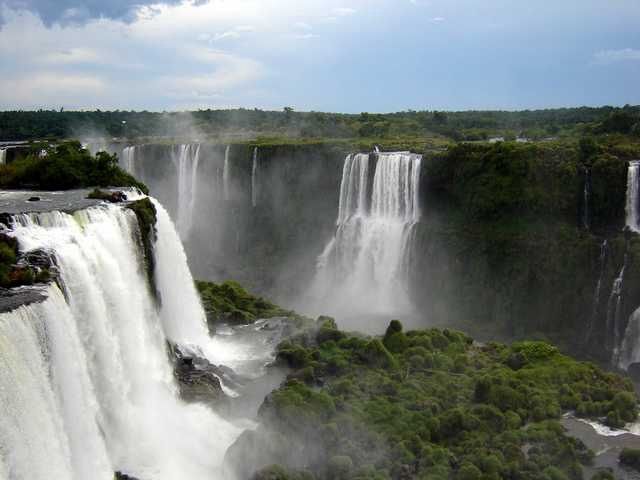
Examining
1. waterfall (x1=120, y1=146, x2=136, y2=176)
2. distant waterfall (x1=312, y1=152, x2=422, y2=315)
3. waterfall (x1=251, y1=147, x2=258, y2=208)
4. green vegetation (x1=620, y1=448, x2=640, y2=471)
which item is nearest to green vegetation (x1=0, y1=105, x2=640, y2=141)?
waterfall (x1=251, y1=147, x2=258, y2=208)

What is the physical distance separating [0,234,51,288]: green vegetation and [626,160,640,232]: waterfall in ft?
88.5

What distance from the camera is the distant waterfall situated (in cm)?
3984

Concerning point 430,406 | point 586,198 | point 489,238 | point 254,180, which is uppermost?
point 586,198

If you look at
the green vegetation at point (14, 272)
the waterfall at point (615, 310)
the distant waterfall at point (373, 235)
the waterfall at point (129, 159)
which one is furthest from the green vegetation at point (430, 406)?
the waterfall at point (129, 159)

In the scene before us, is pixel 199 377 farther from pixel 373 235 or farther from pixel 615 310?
pixel 615 310

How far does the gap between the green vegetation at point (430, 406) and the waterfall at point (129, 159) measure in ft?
93.4

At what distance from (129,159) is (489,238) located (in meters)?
28.3

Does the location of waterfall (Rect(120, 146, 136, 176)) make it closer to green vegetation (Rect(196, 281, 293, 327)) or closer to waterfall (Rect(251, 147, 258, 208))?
waterfall (Rect(251, 147, 258, 208))

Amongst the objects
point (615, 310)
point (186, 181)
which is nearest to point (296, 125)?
point (186, 181)

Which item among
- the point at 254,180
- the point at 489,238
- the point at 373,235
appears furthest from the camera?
the point at 254,180

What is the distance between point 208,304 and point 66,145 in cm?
942

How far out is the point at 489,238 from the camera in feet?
122

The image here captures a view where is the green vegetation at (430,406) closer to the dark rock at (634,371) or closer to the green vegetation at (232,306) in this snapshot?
the dark rock at (634,371)

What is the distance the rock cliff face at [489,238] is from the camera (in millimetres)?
33625
